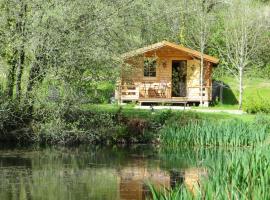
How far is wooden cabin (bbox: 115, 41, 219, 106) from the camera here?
36.0 meters

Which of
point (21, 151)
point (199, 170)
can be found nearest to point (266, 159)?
point (199, 170)

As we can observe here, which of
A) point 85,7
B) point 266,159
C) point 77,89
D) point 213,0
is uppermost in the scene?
point 213,0

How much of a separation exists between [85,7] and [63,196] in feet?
33.8

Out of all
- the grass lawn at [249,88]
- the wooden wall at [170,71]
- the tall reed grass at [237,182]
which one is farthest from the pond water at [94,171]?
the grass lawn at [249,88]

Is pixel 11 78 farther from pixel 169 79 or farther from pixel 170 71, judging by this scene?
pixel 170 71

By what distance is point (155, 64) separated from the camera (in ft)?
121

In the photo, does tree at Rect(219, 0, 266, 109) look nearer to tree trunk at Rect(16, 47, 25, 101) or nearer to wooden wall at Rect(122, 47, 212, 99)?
wooden wall at Rect(122, 47, 212, 99)

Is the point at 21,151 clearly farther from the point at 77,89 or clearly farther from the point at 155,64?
the point at 155,64

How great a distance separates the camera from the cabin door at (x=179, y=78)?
37594 millimetres

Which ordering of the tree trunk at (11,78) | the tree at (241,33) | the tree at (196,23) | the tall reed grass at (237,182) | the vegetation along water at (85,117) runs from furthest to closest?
the tree at (196,23)
the tree at (241,33)
the tree trunk at (11,78)
the vegetation along water at (85,117)
the tall reed grass at (237,182)

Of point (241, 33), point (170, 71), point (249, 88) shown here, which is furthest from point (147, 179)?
point (249, 88)

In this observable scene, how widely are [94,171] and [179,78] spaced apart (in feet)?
62.9

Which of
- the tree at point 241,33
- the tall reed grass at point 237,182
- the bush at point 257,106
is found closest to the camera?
the tall reed grass at point 237,182

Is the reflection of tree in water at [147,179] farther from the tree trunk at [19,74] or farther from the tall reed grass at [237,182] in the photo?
the tree trunk at [19,74]
